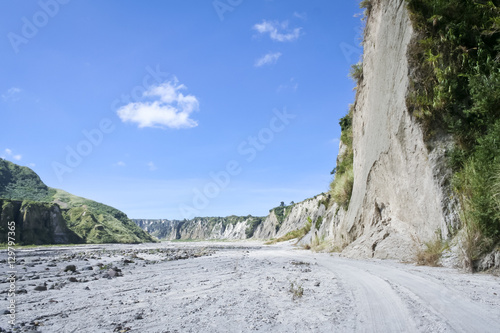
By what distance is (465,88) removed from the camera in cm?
827

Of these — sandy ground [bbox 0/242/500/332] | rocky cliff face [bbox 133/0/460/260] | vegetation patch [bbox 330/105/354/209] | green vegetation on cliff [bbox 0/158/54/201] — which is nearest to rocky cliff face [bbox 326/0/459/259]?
rocky cliff face [bbox 133/0/460/260]

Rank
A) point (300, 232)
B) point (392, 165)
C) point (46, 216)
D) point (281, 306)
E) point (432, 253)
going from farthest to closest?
1. point (46, 216)
2. point (300, 232)
3. point (392, 165)
4. point (432, 253)
5. point (281, 306)

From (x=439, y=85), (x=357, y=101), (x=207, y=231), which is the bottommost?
(x=207, y=231)

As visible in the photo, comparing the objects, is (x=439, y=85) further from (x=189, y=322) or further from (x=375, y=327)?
(x=189, y=322)

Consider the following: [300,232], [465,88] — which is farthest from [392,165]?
[300,232]

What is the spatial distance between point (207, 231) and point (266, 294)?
19027 centimetres

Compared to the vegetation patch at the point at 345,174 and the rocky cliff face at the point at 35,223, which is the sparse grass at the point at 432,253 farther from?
the rocky cliff face at the point at 35,223

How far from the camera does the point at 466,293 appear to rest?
4.05 metres

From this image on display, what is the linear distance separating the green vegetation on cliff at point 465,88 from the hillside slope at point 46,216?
59.6 metres

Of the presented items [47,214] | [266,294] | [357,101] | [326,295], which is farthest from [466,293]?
[47,214]

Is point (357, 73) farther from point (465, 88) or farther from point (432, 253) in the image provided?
point (432, 253)

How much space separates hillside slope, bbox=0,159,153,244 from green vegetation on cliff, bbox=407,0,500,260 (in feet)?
195

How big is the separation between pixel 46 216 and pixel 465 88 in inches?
2833

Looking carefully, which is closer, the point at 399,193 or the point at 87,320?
the point at 87,320
